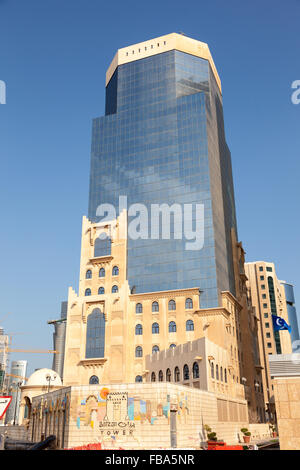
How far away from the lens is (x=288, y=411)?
28609 mm

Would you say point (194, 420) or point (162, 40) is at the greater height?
point (162, 40)

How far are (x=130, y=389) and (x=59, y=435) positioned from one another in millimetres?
9660

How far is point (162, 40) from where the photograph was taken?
97.2 metres

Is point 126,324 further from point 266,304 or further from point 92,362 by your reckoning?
point 266,304

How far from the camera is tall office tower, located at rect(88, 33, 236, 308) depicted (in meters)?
78.8

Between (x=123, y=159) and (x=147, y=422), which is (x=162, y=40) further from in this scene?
(x=147, y=422)

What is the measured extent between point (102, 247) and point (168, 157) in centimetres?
2264

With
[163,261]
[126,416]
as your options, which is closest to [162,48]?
[163,261]

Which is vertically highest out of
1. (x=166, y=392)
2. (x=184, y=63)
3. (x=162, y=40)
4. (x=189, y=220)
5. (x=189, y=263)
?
(x=162, y=40)

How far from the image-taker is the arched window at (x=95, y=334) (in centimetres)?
7575

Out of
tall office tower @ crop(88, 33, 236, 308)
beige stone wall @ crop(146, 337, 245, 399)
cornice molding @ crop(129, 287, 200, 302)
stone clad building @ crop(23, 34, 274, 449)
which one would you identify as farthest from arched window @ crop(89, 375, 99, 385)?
tall office tower @ crop(88, 33, 236, 308)

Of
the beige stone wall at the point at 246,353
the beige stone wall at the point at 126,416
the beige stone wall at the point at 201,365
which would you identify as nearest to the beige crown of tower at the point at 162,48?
the beige stone wall at the point at 246,353
